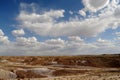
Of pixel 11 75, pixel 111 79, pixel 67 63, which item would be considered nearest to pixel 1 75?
pixel 11 75

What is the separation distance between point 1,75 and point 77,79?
59.6 feet

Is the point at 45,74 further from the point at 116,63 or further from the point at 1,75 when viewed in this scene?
the point at 116,63

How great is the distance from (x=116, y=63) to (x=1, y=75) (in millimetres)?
53484

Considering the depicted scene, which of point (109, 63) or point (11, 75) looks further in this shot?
point (109, 63)

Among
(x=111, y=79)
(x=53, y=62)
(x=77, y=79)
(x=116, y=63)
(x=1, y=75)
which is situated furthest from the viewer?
(x=53, y=62)

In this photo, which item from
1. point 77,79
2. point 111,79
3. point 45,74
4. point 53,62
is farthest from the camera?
point 53,62

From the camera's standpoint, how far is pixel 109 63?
9056 cm

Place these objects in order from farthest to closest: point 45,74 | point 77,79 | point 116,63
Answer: point 116,63 < point 45,74 < point 77,79

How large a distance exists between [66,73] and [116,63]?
122 ft

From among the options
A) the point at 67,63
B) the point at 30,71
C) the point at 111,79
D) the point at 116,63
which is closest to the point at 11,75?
the point at 30,71

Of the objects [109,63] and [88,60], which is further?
[88,60]

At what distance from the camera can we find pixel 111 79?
4059 centimetres

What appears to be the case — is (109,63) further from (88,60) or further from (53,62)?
(53,62)

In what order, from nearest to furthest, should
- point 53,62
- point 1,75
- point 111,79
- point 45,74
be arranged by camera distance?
point 111,79 → point 1,75 → point 45,74 → point 53,62
